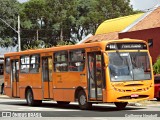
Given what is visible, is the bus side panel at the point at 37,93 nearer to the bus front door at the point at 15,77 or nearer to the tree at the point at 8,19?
the bus front door at the point at 15,77

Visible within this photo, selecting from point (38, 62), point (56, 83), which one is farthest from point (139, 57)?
point (38, 62)

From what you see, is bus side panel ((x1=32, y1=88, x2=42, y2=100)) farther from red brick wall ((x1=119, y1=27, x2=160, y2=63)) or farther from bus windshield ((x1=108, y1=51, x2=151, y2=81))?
red brick wall ((x1=119, y1=27, x2=160, y2=63))

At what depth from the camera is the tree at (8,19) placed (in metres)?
81.8

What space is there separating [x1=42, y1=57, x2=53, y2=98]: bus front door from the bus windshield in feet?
16.1

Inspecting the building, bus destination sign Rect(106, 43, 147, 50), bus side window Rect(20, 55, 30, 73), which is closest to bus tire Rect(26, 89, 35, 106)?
bus side window Rect(20, 55, 30, 73)

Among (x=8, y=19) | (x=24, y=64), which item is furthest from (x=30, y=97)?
(x=8, y=19)

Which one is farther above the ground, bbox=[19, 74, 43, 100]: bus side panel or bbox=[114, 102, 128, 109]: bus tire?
bbox=[19, 74, 43, 100]: bus side panel

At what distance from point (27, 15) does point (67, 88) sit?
207ft

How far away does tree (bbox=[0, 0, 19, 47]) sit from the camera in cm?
8175

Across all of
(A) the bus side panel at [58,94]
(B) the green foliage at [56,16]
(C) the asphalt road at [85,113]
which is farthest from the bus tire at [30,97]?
(B) the green foliage at [56,16]

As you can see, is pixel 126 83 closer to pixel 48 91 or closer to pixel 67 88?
pixel 67 88

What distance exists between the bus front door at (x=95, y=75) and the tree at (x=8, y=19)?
201ft

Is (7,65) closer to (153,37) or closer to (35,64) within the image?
(35,64)

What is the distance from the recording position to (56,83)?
2362 cm
